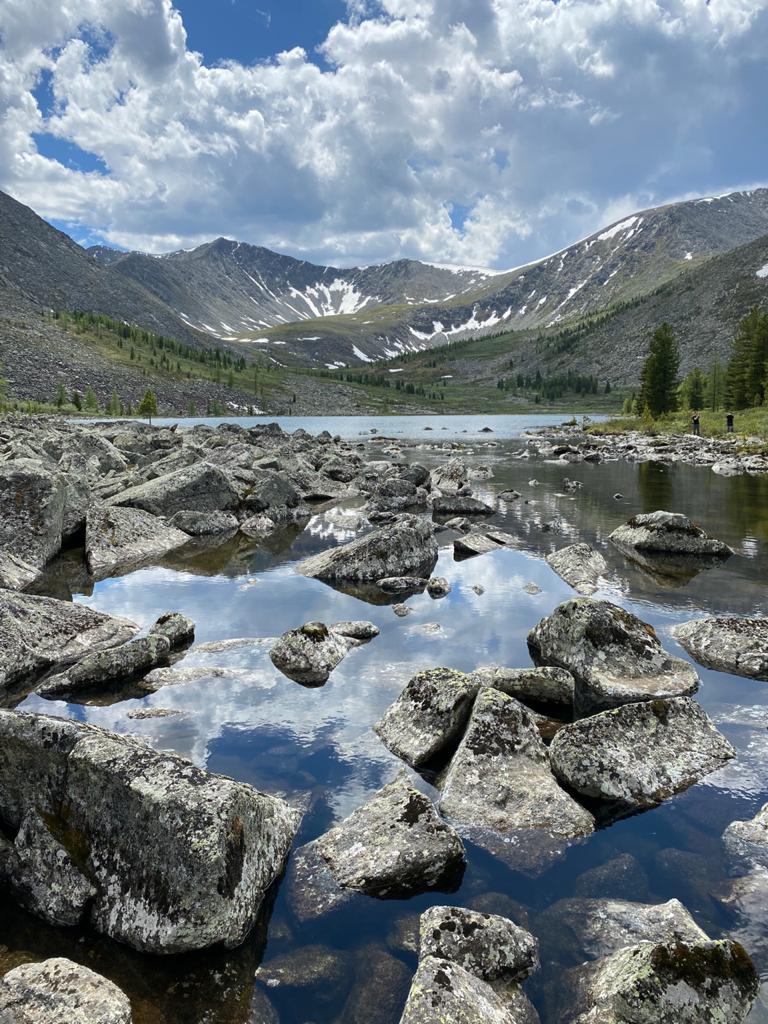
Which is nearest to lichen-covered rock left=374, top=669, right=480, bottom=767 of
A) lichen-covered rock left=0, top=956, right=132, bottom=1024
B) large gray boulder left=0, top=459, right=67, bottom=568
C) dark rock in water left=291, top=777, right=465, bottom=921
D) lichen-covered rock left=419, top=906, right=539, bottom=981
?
dark rock in water left=291, top=777, right=465, bottom=921

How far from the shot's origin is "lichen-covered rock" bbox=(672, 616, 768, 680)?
1234 centimetres

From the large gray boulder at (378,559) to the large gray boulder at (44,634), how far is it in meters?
7.02

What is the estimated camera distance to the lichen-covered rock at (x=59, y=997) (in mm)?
4656

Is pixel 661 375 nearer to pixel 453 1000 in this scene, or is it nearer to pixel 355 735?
pixel 355 735

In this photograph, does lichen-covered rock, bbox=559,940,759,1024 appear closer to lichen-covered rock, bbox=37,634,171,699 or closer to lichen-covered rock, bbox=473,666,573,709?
lichen-covered rock, bbox=473,666,573,709

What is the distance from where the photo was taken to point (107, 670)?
39.0ft

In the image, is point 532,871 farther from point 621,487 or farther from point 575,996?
point 621,487

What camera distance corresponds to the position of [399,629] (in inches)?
594

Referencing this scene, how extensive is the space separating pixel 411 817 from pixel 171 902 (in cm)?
290

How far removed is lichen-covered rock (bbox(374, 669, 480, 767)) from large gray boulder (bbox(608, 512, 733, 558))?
48.0 feet

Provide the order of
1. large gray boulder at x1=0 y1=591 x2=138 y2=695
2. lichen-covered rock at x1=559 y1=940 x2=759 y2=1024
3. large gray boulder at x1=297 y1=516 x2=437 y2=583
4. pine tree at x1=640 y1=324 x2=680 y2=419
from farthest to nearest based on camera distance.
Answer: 1. pine tree at x1=640 y1=324 x2=680 y2=419
2. large gray boulder at x1=297 y1=516 x2=437 y2=583
3. large gray boulder at x1=0 y1=591 x2=138 y2=695
4. lichen-covered rock at x1=559 y1=940 x2=759 y2=1024

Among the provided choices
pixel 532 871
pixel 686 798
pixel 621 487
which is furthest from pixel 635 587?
pixel 621 487

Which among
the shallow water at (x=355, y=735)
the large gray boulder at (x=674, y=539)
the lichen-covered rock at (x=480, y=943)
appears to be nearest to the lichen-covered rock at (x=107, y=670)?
the shallow water at (x=355, y=735)

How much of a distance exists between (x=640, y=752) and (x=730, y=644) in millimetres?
5668
